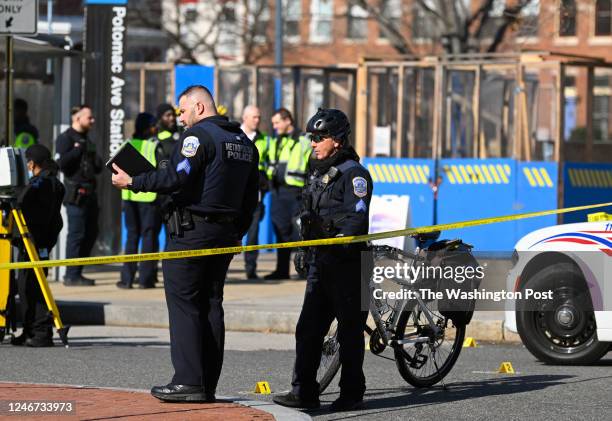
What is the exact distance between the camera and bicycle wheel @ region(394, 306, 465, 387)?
9.84m

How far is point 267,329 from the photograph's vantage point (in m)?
14.0

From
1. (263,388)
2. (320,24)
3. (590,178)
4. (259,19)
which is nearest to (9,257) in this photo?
(263,388)

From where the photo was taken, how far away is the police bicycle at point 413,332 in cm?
955

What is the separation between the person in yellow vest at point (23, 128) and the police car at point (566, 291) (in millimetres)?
8238

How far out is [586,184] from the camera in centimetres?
2052

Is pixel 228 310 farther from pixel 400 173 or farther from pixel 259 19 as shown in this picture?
pixel 259 19

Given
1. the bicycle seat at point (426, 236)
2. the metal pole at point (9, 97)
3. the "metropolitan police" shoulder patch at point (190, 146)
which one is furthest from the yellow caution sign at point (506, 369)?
the metal pole at point (9, 97)

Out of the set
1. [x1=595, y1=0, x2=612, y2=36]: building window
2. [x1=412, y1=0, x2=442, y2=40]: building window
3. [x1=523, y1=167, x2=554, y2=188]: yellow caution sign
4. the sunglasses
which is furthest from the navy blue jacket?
[x1=595, y1=0, x2=612, y2=36]: building window

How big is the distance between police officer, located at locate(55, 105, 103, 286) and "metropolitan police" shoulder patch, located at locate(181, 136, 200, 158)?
25.9 feet

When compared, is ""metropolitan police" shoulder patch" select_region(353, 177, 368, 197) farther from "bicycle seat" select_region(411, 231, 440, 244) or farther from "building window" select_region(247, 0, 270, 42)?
"building window" select_region(247, 0, 270, 42)

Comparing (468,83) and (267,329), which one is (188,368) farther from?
(468,83)

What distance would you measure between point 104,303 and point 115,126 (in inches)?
159

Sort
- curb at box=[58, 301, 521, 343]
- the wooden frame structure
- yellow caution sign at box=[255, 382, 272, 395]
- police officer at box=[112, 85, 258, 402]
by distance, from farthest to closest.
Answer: the wooden frame structure, curb at box=[58, 301, 521, 343], yellow caution sign at box=[255, 382, 272, 395], police officer at box=[112, 85, 258, 402]

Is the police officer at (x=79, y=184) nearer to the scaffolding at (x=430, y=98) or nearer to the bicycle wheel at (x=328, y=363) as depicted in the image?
the scaffolding at (x=430, y=98)
